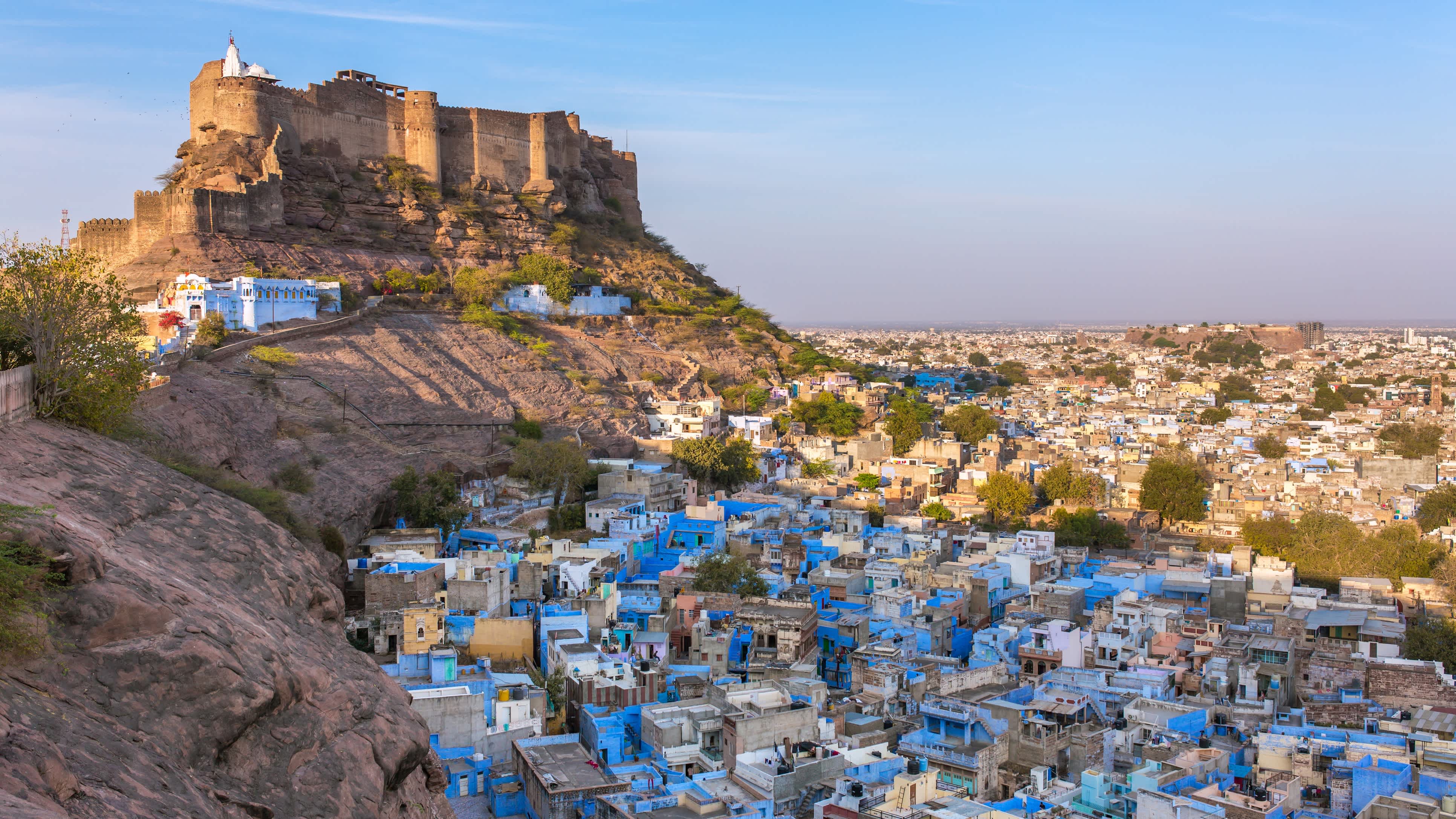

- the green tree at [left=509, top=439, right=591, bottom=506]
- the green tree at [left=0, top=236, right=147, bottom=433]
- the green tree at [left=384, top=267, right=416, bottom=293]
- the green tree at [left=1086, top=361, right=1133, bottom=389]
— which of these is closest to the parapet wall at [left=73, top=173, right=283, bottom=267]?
the green tree at [left=384, top=267, right=416, bottom=293]

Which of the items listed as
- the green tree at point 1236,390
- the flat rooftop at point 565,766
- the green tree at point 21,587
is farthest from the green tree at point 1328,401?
the green tree at point 21,587

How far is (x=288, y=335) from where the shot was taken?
19531 millimetres

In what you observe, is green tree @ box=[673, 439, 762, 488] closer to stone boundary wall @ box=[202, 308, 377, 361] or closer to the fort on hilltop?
stone boundary wall @ box=[202, 308, 377, 361]

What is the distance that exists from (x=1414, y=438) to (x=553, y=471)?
1989 centimetres

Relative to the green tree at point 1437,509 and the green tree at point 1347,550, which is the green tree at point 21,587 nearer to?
the green tree at point 1347,550

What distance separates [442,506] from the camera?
52.1ft

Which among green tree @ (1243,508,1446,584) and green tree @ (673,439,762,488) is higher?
green tree @ (673,439,762,488)

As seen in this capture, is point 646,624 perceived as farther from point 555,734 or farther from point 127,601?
point 127,601

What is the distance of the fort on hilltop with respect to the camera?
2120cm

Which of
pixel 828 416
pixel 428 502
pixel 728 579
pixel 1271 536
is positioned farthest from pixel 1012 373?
pixel 728 579

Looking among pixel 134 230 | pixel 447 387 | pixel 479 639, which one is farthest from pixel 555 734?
pixel 134 230

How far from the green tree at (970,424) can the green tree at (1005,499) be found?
19.5 feet

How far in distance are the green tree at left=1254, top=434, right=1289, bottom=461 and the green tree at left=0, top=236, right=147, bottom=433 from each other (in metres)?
22.5

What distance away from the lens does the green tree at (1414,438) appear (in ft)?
84.8
